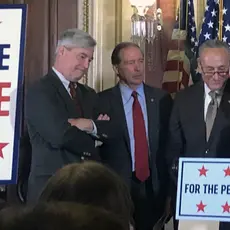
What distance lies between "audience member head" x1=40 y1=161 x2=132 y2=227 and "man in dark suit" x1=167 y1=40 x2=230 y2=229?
2015 millimetres

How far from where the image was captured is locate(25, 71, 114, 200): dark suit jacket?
9.14 ft

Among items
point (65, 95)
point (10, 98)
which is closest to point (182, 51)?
point (65, 95)

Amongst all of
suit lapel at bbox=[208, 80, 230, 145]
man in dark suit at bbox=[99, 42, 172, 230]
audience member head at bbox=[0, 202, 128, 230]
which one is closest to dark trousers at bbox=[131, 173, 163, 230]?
man in dark suit at bbox=[99, 42, 172, 230]

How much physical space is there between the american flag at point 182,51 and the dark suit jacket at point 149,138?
907mm

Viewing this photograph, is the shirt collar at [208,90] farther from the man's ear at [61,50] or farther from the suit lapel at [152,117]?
the man's ear at [61,50]

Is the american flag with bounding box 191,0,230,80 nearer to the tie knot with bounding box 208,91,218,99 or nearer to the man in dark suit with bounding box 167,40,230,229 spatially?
the man in dark suit with bounding box 167,40,230,229

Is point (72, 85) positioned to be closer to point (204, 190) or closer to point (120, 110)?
point (120, 110)

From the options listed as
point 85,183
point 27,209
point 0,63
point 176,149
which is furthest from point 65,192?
point 176,149

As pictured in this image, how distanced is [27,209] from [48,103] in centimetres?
207

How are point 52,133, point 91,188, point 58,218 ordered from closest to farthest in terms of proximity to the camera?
point 58,218, point 91,188, point 52,133

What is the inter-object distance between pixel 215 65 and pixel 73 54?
71 cm

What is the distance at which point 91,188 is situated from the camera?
3.49 feet

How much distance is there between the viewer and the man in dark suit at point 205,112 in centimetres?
311

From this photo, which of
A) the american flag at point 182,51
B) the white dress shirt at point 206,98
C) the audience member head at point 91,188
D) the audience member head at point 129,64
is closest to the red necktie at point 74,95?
the audience member head at point 129,64
